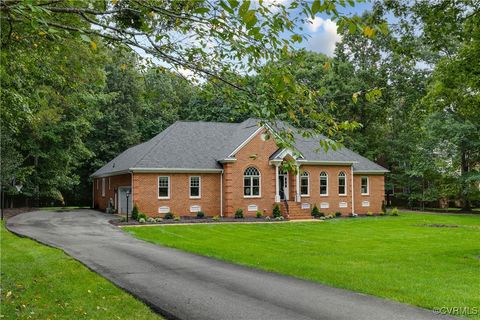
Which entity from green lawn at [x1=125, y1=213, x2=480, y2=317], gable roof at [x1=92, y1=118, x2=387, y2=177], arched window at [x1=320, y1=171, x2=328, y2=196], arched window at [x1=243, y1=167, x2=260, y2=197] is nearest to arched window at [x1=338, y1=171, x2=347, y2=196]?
gable roof at [x1=92, y1=118, x2=387, y2=177]

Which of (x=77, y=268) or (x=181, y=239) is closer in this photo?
(x=77, y=268)

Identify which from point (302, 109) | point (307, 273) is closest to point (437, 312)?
point (307, 273)

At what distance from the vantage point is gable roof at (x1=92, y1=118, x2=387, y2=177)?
29173mm

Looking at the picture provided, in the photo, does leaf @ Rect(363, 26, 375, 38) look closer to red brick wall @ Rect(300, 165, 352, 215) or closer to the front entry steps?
the front entry steps

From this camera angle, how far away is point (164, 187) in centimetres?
2900

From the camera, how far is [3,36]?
8.70m

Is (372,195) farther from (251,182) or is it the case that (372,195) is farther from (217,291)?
(217,291)

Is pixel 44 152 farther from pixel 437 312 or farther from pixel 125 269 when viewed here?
pixel 437 312

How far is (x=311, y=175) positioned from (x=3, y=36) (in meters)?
26.4

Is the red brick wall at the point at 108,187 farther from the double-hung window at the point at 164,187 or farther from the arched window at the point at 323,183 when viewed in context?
the arched window at the point at 323,183

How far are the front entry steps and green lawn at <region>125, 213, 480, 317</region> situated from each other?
19.4 feet
